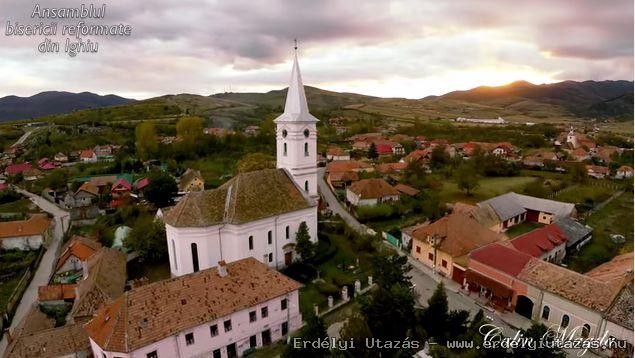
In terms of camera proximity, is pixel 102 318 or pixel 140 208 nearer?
pixel 102 318

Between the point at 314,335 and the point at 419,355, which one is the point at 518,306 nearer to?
the point at 419,355

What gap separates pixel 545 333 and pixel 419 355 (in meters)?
6.92

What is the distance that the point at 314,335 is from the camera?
21047 millimetres

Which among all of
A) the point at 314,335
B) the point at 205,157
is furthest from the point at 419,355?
the point at 205,157

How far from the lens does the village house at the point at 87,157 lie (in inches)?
3834

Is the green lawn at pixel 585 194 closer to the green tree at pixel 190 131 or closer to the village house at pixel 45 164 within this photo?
the green tree at pixel 190 131

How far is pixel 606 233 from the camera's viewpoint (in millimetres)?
48531

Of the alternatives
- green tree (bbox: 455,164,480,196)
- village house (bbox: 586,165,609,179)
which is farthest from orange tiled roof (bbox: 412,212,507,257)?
village house (bbox: 586,165,609,179)

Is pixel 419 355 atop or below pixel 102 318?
below

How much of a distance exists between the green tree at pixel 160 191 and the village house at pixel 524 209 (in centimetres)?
4584

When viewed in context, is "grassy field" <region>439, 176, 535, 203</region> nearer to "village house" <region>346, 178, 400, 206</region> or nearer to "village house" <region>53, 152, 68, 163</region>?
"village house" <region>346, 178, 400, 206</region>

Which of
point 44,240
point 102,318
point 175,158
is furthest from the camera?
point 175,158

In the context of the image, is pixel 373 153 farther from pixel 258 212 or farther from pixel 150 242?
pixel 150 242

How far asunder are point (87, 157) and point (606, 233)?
111453 millimetres
